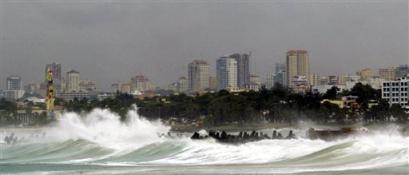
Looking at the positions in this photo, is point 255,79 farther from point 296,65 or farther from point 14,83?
point 14,83

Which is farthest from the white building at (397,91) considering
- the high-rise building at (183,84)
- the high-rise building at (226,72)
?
the high-rise building at (226,72)

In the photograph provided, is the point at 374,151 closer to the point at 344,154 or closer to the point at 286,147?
the point at 344,154

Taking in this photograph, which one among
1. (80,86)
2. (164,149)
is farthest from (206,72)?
(164,149)

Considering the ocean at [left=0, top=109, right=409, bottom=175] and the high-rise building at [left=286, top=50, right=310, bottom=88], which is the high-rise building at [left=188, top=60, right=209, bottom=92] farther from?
the ocean at [left=0, top=109, right=409, bottom=175]

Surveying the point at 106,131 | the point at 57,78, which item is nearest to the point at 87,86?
the point at 57,78

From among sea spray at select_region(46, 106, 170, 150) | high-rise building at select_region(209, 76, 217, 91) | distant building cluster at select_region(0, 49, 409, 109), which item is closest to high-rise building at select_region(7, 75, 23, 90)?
distant building cluster at select_region(0, 49, 409, 109)

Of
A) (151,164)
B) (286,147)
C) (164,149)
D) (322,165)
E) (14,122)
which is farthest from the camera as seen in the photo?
(14,122)

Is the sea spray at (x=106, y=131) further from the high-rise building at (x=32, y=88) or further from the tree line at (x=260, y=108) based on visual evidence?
the high-rise building at (x=32, y=88)

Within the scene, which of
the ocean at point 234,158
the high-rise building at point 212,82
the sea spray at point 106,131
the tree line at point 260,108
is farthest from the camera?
the high-rise building at point 212,82
